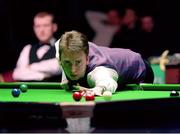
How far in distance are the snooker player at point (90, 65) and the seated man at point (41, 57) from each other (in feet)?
9.24

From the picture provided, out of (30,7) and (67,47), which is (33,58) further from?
(67,47)

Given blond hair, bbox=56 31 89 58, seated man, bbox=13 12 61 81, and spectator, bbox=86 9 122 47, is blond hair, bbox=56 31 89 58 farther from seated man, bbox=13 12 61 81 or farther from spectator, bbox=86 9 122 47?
spectator, bbox=86 9 122 47

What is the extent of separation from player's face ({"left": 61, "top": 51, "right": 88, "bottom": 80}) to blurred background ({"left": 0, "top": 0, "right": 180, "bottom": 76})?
128 inches

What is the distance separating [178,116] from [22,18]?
4546 millimetres

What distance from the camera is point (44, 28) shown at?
6.83 metres

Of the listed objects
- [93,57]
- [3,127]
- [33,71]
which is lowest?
[33,71]

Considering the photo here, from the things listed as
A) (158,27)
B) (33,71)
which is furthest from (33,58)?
(158,27)

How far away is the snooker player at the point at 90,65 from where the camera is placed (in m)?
3.24

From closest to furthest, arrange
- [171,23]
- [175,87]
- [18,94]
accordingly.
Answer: [18,94] < [175,87] < [171,23]

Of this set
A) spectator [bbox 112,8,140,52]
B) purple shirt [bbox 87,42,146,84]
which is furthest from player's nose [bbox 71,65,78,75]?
spectator [bbox 112,8,140,52]

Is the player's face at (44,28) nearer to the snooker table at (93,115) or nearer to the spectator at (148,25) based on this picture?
the spectator at (148,25)

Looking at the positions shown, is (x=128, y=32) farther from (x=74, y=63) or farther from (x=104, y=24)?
(x=74, y=63)

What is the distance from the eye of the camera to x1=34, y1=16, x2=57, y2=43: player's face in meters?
6.77

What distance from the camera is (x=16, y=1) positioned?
22.6 ft
